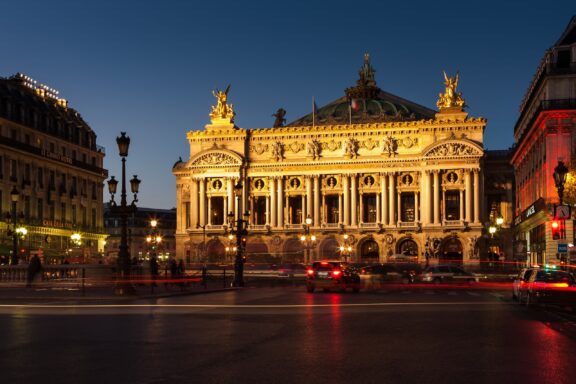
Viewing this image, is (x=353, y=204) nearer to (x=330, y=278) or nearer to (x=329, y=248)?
(x=329, y=248)

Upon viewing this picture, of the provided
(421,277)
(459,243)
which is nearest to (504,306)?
(421,277)

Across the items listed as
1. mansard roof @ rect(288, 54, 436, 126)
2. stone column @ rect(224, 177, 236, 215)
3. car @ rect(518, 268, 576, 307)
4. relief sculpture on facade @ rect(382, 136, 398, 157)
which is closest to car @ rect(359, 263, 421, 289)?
car @ rect(518, 268, 576, 307)

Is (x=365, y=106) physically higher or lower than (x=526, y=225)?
higher

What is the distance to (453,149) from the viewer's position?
10275 centimetres

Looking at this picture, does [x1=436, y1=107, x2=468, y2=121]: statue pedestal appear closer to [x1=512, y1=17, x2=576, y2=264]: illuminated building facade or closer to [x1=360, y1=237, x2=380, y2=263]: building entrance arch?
[x1=360, y1=237, x2=380, y2=263]: building entrance arch

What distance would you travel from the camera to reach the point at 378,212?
106375 millimetres

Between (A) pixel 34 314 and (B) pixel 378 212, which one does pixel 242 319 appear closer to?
(A) pixel 34 314

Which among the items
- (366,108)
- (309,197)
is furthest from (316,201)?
(366,108)

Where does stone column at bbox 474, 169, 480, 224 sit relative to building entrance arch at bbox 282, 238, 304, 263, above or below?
above

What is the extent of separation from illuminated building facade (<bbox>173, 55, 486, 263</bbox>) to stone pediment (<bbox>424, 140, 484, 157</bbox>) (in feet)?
0.39

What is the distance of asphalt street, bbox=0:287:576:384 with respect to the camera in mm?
11977

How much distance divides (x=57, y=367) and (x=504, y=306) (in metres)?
19.6

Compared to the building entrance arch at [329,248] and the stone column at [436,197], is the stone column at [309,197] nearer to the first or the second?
the building entrance arch at [329,248]

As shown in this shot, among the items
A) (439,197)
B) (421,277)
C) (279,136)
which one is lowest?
(421,277)
